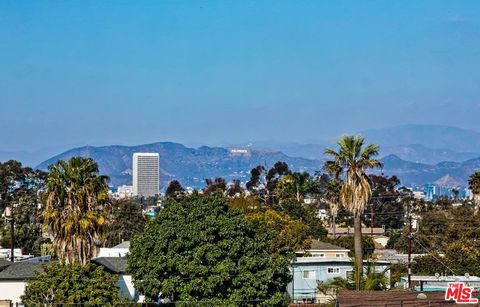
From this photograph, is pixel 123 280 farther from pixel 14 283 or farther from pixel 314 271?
pixel 314 271

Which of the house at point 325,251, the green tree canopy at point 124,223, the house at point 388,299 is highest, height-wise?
the green tree canopy at point 124,223

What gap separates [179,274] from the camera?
150 feet

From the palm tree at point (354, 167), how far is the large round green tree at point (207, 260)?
25.4ft

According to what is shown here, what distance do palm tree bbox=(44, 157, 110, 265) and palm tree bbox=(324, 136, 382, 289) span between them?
13.6 metres

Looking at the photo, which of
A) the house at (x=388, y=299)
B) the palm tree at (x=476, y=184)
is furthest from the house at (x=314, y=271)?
the palm tree at (x=476, y=184)

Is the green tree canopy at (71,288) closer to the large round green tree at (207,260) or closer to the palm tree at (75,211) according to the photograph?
the palm tree at (75,211)

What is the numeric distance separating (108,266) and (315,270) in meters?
14.4

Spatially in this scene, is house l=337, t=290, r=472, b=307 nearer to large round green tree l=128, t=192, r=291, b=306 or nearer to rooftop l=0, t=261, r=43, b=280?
large round green tree l=128, t=192, r=291, b=306

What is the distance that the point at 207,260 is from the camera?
4572cm

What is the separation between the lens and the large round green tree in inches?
1770

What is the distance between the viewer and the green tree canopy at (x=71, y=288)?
144 feet

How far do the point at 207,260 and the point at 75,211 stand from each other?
6.87 meters

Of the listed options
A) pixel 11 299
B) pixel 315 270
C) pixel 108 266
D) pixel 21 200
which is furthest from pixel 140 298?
pixel 21 200

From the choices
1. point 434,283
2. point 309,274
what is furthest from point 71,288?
point 434,283
